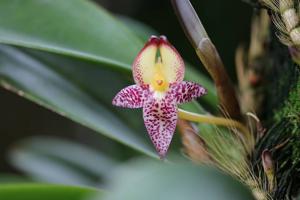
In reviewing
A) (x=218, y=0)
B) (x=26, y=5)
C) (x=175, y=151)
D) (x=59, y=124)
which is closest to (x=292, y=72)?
(x=175, y=151)

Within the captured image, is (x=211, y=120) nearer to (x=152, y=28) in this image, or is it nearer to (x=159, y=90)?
(x=159, y=90)

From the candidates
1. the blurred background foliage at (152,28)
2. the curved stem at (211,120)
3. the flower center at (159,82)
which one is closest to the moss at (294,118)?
the curved stem at (211,120)

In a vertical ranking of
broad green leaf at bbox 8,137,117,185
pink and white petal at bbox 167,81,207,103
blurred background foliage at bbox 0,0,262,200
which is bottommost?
broad green leaf at bbox 8,137,117,185

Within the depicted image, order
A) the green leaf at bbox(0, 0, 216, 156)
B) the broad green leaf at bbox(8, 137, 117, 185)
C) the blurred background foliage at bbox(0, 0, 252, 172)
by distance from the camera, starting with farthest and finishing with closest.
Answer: the blurred background foliage at bbox(0, 0, 252, 172) < the broad green leaf at bbox(8, 137, 117, 185) < the green leaf at bbox(0, 0, 216, 156)

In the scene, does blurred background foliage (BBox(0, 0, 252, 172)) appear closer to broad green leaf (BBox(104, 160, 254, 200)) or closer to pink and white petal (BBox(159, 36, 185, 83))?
pink and white petal (BBox(159, 36, 185, 83))

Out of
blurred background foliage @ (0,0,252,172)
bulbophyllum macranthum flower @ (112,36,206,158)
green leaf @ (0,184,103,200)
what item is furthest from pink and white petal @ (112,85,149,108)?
blurred background foliage @ (0,0,252,172)

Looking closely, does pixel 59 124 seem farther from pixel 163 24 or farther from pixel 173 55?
pixel 173 55
